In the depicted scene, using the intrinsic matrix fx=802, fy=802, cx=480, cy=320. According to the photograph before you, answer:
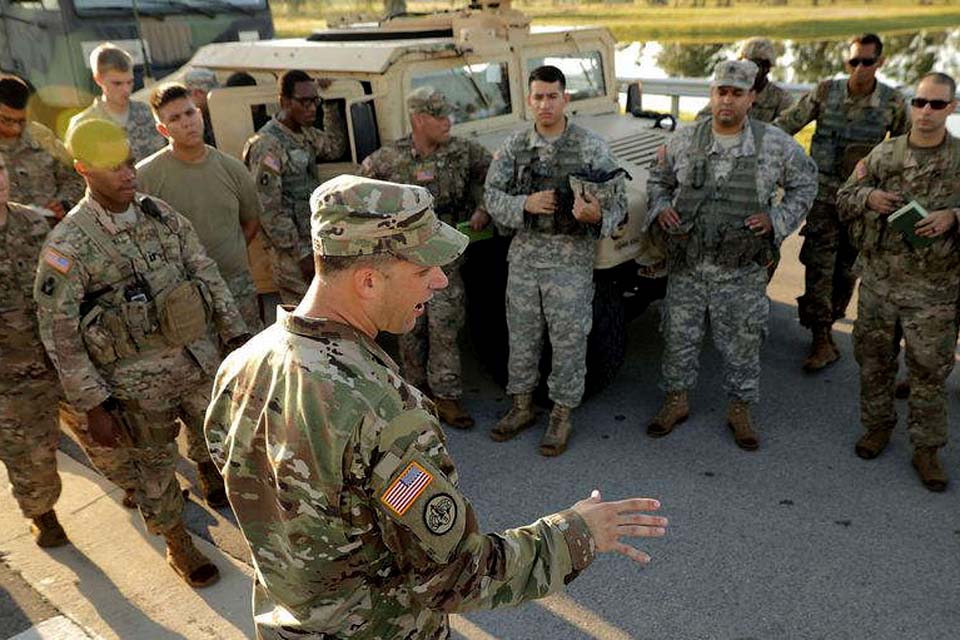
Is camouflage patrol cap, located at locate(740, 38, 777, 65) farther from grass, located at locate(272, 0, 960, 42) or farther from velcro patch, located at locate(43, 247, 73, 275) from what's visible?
grass, located at locate(272, 0, 960, 42)

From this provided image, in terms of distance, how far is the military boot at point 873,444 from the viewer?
365cm

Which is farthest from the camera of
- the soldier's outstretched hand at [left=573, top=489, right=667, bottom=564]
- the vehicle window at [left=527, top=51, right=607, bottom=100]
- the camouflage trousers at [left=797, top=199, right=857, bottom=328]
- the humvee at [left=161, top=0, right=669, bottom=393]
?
the vehicle window at [left=527, top=51, right=607, bottom=100]

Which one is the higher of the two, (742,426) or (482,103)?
(482,103)

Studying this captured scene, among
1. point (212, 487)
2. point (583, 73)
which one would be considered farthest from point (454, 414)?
point (583, 73)

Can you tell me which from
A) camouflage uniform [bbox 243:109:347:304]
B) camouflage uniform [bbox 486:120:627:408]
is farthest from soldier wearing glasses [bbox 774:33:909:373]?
camouflage uniform [bbox 243:109:347:304]

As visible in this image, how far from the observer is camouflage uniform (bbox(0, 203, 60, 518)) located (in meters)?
3.02

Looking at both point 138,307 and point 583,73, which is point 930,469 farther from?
point 138,307

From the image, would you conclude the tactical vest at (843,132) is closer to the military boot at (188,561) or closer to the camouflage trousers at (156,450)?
the camouflage trousers at (156,450)

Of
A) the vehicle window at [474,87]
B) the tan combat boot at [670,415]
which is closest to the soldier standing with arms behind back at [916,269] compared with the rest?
the tan combat boot at [670,415]

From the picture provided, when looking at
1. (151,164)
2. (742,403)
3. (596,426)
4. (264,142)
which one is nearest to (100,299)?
(151,164)

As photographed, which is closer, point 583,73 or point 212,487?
point 212,487

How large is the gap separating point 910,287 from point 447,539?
2.74 m

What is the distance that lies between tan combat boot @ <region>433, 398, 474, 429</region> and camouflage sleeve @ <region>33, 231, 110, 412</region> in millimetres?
1799

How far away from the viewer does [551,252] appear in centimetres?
367
